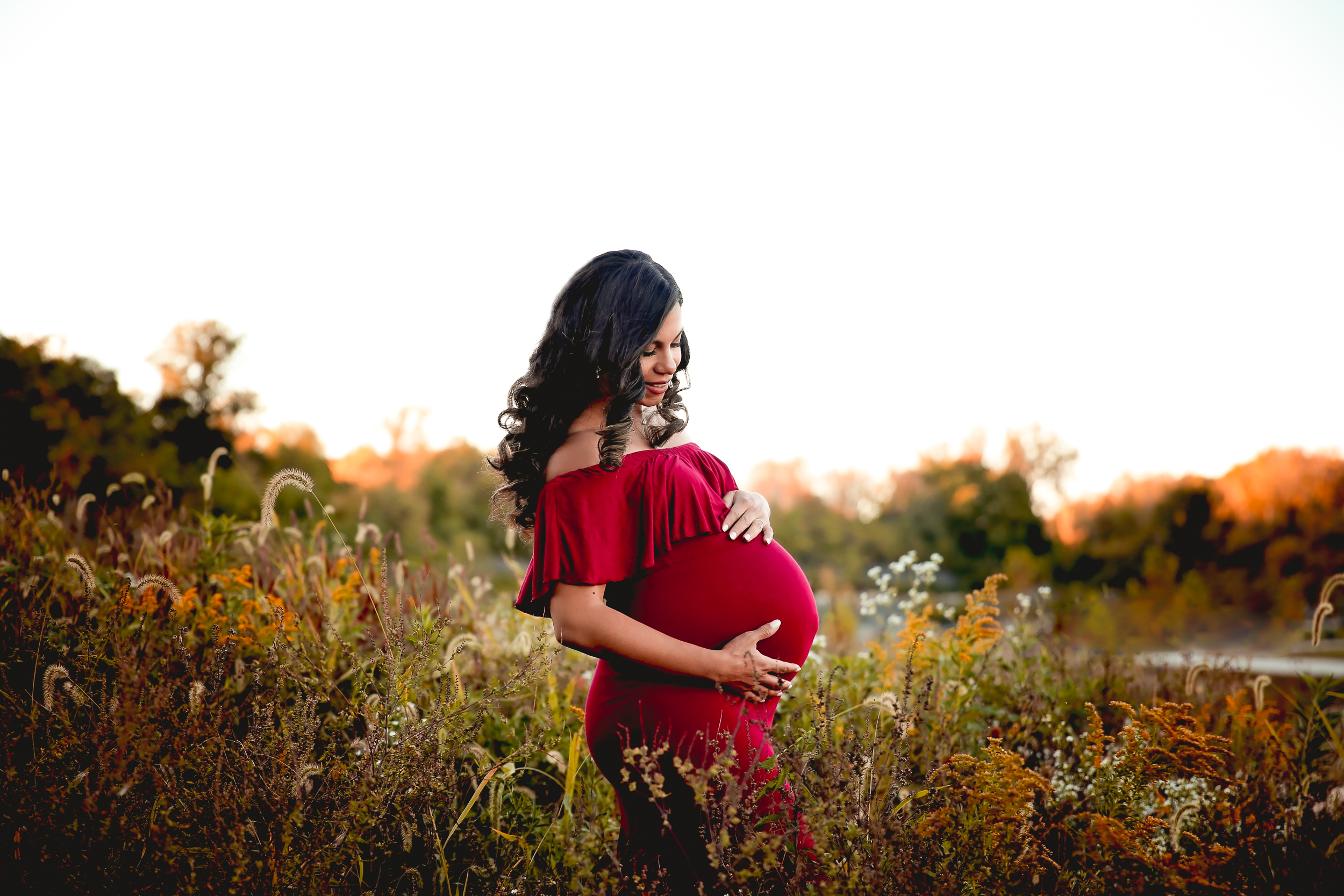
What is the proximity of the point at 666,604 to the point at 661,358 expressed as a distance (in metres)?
0.72

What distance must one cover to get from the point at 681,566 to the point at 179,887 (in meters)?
1.42

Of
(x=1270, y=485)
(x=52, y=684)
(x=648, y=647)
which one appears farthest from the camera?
(x=1270, y=485)

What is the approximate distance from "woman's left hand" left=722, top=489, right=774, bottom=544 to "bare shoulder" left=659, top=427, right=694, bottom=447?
0.24 metres

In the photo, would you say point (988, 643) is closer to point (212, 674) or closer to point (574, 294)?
point (574, 294)

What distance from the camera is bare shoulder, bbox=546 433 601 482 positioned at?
2.46 meters

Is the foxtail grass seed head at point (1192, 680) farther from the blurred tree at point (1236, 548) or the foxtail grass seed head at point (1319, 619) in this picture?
the blurred tree at point (1236, 548)

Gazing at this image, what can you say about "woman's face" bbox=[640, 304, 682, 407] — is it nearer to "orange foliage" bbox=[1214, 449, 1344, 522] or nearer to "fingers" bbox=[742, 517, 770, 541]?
"fingers" bbox=[742, 517, 770, 541]

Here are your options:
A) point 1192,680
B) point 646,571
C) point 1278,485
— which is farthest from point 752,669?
point 1278,485

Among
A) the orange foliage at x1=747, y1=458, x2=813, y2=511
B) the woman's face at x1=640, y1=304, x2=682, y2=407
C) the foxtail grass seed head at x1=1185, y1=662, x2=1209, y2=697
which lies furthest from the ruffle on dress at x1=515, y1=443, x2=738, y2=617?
the orange foliage at x1=747, y1=458, x2=813, y2=511

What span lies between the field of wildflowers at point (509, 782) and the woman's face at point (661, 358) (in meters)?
0.86

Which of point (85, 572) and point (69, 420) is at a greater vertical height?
point (69, 420)

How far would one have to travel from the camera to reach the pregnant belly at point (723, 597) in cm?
238

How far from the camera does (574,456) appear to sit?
2479 millimetres

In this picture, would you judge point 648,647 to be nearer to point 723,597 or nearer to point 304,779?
point 723,597
